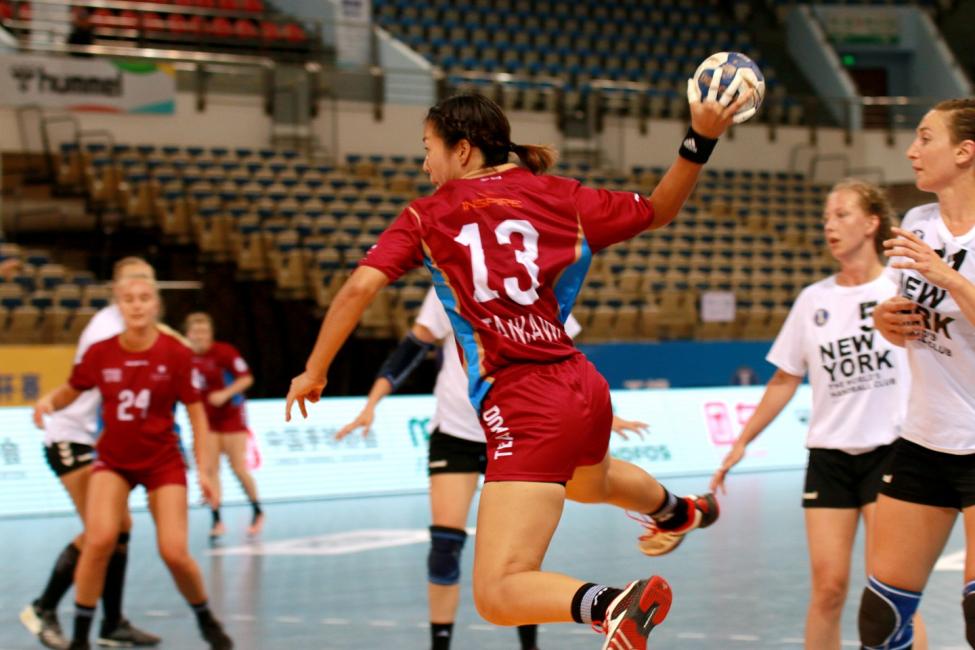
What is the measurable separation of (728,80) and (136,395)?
10.6ft

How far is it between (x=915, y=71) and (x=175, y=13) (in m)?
16.5

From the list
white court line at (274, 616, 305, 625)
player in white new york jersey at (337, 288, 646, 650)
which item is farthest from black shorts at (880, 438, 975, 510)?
white court line at (274, 616, 305, 625)

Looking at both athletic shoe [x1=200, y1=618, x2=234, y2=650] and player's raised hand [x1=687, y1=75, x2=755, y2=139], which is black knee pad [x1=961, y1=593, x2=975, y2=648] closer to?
player's raised hand [x1=687, y1=75, x2=755, y2=139]

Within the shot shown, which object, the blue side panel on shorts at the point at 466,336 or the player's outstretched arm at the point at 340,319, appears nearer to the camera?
the player's outstretched arm at the point at 340,319

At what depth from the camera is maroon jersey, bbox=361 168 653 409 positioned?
11.0 ft

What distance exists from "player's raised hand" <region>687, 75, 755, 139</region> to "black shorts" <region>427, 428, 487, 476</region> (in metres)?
2.21

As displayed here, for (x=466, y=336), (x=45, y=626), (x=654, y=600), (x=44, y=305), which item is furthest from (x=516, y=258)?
(x=44, y=305)

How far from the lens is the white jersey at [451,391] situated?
5.24m

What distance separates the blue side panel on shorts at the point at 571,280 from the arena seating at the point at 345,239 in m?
11.2

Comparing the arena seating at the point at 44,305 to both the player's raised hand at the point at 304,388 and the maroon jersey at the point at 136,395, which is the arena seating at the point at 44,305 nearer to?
the maroon jersey at the point at 136,395

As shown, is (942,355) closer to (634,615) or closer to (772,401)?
(772,401)

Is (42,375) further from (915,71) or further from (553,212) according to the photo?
(915,71)

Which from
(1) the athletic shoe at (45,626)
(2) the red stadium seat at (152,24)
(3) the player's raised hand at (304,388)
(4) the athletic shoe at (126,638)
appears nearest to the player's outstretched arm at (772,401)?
(3) the player's raised hand at (304,388)

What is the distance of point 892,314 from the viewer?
359 centimetres
